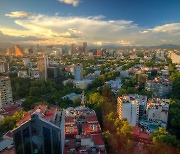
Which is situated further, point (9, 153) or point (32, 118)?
point (9, 153)

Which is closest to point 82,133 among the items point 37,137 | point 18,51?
point 37,137

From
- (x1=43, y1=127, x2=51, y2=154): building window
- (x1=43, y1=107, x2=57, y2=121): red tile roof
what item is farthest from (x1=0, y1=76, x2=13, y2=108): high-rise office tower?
(x1=43, y1=127, x2=51, y2=154): building window

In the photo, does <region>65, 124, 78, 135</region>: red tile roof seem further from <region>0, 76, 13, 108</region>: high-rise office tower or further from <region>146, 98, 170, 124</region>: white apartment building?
<region>0, 76, 13, 108</region>: high-rise office tower

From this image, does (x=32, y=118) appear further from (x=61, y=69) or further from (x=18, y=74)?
(x=61, y=69)

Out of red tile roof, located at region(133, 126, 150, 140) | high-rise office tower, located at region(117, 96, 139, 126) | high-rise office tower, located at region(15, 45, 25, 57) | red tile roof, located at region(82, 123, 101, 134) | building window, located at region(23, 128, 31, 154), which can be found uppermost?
high-rise office tower, located at region(15, 45, 25, 57)

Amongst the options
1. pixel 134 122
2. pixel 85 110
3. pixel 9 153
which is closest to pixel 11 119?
pixel 9 153

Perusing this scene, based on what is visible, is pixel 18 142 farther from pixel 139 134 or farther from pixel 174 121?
pixel 174 121

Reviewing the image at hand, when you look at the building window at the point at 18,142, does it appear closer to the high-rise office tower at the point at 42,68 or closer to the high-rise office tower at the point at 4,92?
the high-rise office tower at the point at 4,92

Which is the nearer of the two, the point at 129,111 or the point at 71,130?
the point at 71,130
